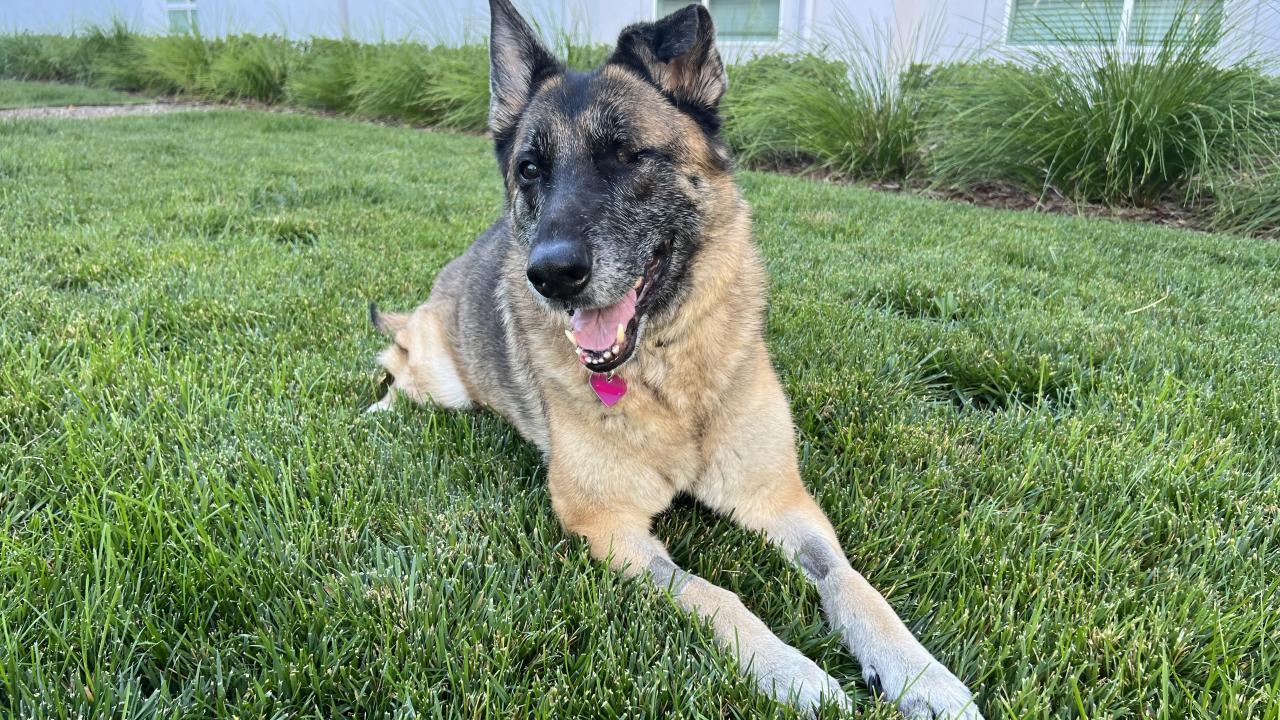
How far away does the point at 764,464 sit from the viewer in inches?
89.3

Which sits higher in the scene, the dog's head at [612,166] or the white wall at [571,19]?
the white wall at [571,19]

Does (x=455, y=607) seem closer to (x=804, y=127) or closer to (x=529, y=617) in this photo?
(x=529, y=617)

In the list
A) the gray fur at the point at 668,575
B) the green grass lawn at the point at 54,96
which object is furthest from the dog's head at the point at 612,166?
the green grass lawn at the point at 54,96

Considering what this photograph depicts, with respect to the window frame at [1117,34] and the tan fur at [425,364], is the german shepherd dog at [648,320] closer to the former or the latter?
the tan fur at [425,364]

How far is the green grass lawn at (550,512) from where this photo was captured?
1559 millimetres

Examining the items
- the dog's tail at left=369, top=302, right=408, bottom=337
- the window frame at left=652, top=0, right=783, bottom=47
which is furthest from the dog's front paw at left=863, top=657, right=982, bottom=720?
the window frame at left=652, top=0, right=783, bottom=47

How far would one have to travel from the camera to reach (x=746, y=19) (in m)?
12.6

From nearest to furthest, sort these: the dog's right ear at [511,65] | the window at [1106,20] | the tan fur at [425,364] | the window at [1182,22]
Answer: the dog's right ear at [511,65]
the tan fur at [425,364]
the window at [1182,22]
the window at [1106,20]

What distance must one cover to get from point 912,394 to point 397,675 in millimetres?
2349

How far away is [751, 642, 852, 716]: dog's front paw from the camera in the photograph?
5.02 feet

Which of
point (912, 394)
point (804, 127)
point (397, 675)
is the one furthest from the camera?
point (804, 127)

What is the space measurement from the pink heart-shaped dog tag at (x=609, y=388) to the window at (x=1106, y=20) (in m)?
7.72

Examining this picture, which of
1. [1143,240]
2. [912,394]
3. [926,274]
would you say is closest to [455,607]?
[912,394]

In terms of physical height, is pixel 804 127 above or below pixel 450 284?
above
